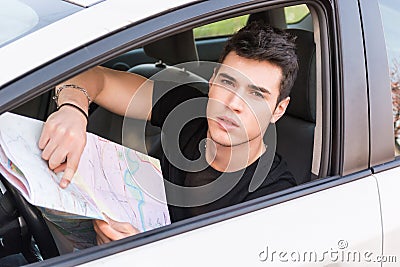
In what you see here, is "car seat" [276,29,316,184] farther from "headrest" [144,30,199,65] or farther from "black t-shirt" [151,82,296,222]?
"headrest" [144,30,199,65]

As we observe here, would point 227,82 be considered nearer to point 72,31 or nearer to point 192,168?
point 192,168

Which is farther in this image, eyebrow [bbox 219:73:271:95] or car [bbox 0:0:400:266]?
eyebrow [bbox 219:73:271:95]

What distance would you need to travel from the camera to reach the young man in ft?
6.01

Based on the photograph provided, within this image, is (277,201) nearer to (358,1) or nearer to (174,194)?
(174,194)

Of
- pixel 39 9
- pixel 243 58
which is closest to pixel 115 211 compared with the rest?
pixel 39 9

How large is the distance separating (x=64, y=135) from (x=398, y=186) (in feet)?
2.99

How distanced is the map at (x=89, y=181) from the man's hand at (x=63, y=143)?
0.05 ft

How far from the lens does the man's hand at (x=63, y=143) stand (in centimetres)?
155

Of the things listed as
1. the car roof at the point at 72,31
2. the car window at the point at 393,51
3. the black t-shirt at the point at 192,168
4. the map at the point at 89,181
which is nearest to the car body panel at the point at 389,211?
the car window at the point at 393,51

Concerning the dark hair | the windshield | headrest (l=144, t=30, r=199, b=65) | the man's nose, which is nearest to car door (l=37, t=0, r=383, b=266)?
the dark hair

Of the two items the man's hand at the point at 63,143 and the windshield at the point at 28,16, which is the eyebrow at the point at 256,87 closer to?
the man's hand at the point at 63,143

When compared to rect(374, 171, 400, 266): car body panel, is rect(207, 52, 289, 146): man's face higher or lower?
higher

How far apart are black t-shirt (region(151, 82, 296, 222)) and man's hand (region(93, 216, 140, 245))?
171 millimetres

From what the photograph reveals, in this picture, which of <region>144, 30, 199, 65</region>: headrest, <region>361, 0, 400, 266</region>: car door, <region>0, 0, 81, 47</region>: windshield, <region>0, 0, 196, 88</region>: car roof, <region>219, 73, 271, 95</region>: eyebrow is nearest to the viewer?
<region>0, 0, 196, 88</region>: car roof
